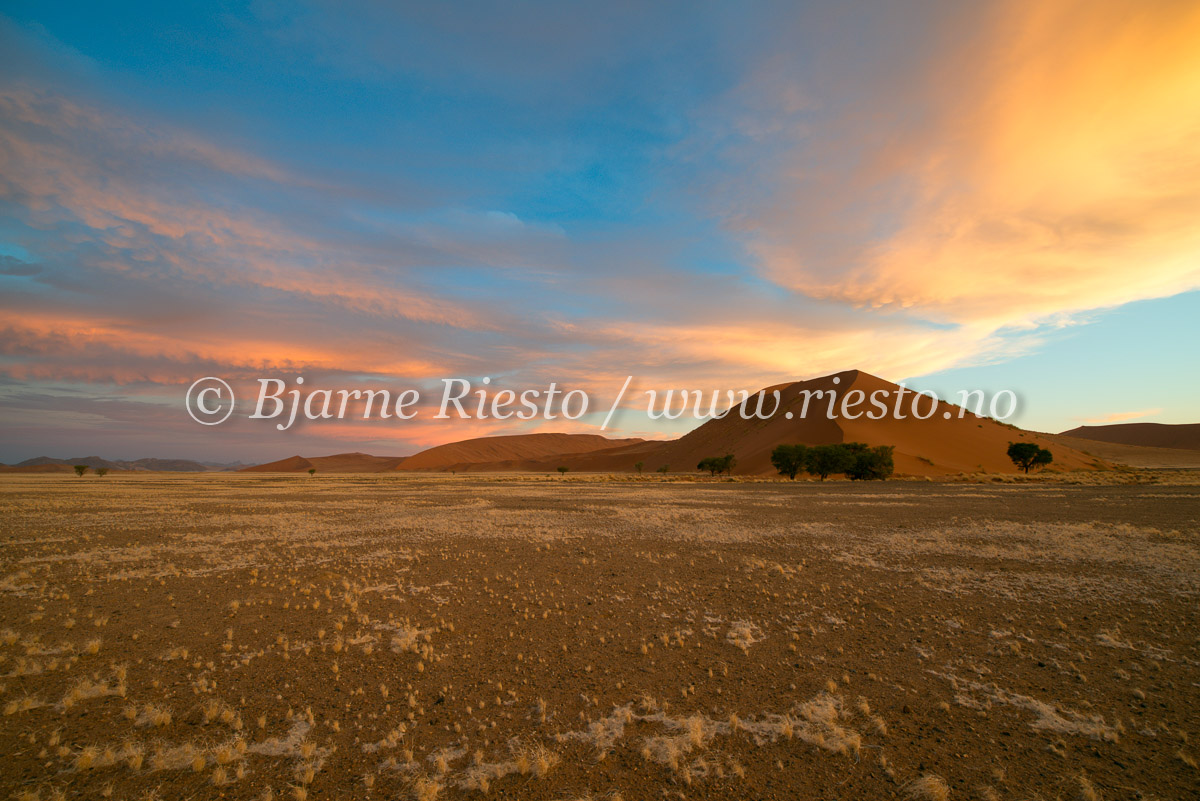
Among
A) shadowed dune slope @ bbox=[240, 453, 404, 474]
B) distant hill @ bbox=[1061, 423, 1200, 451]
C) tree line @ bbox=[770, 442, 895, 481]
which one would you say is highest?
distant hill @ bbox=[1061, 423, 1200, 451]

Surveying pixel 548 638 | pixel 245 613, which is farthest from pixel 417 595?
pixel 548 638

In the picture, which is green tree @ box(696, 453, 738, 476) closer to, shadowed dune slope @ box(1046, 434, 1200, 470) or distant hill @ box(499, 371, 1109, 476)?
distant hill @ box(499, 371, 1109, 476)

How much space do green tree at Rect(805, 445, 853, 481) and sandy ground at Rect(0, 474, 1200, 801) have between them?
4111 cm

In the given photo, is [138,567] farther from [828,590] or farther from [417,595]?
[828,590]

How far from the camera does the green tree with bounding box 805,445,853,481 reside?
180 feet

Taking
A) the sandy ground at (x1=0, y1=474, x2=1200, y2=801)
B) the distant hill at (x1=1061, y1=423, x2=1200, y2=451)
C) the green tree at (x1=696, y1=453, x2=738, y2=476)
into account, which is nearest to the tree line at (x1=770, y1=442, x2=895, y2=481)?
the green tree at (x1=696, y1=453, x2=738, y2=476)

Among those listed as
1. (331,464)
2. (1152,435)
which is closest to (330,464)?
(331,464)

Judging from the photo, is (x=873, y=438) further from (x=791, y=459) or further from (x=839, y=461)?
(x=791, y=459)

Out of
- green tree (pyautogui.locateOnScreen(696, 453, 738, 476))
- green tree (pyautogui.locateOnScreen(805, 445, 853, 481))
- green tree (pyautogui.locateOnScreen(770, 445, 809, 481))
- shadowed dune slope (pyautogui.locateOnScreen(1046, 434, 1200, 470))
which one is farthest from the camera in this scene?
shadowed dune slope (pyautogui.locateOnScreen(1046, 434, 1200, 470))

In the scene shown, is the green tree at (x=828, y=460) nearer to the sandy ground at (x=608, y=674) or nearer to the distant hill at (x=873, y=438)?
the distant hill at (x=873, y=438)

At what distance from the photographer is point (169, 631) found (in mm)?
8430

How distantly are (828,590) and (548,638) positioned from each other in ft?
19.1

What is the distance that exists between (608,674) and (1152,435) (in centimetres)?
21730

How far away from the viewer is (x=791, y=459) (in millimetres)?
57531
